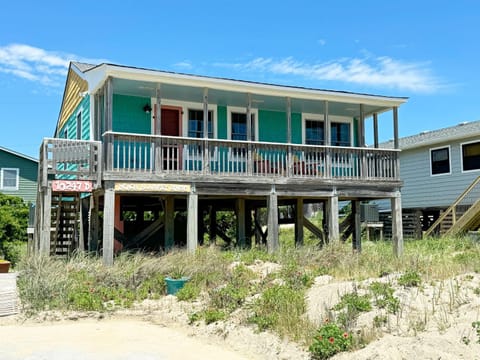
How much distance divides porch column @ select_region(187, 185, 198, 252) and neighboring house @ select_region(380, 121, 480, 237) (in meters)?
12.3

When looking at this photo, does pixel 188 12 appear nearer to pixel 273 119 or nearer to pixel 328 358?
pixel 273 119

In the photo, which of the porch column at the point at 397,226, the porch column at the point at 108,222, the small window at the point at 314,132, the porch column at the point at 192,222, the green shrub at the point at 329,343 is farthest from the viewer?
the small window at the point at 314,132

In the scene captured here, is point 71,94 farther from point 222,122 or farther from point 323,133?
point 323,133

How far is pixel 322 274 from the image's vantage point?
37.6 ft

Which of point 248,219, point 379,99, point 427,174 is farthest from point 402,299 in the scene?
point 427,174

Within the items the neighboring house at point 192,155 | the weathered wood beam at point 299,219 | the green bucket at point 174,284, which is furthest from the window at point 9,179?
the green bucket at point 174,284

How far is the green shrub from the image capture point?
686 centimetres

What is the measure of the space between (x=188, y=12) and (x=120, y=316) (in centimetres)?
882

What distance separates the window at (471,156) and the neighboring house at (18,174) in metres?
21.5

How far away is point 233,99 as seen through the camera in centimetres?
1681

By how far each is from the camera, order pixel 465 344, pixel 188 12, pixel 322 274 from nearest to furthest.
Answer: pixel 465 344 < pixel 322 274 < pixel 188 12

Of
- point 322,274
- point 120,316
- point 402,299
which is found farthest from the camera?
point 322,274

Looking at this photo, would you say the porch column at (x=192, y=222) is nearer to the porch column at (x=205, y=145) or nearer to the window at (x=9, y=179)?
the porch column at (x=205, y=145)

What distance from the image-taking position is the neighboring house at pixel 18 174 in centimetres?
2928
